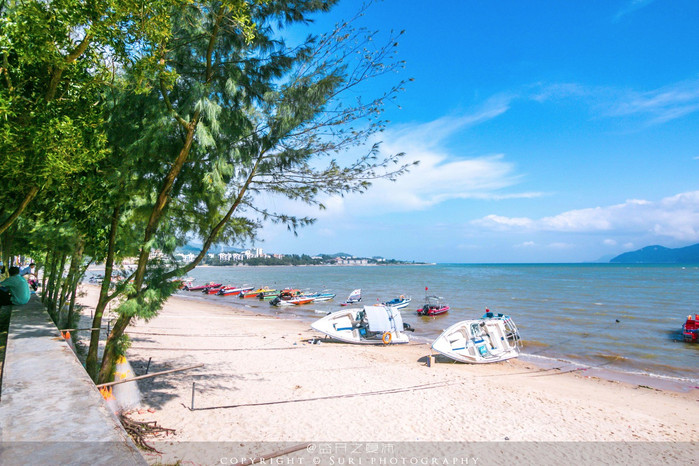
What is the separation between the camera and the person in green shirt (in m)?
7.40

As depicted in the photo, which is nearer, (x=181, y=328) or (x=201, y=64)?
(x=201, y=64)

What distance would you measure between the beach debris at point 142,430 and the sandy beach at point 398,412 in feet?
0.70

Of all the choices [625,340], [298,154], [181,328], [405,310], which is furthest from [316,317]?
[298,154]

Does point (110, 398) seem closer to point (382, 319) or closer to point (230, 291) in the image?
point (382, 319)

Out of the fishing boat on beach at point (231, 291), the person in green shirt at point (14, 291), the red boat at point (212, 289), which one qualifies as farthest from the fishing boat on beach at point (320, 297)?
the person in green shirt at point (14, 291)

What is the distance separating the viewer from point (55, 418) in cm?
215

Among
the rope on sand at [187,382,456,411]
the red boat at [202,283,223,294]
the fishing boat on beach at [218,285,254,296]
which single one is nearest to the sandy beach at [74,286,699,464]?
the rope on sand at [187,382,456,411]

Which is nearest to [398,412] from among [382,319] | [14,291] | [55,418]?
[55,418]

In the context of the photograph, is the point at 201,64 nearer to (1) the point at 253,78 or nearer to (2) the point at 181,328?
(1) the point at 253,78

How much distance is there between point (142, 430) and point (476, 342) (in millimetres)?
13173

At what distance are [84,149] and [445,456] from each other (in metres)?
7.26

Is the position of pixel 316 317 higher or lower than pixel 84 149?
lower

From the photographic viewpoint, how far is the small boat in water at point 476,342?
15.5 m

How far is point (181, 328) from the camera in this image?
21.9 meters
